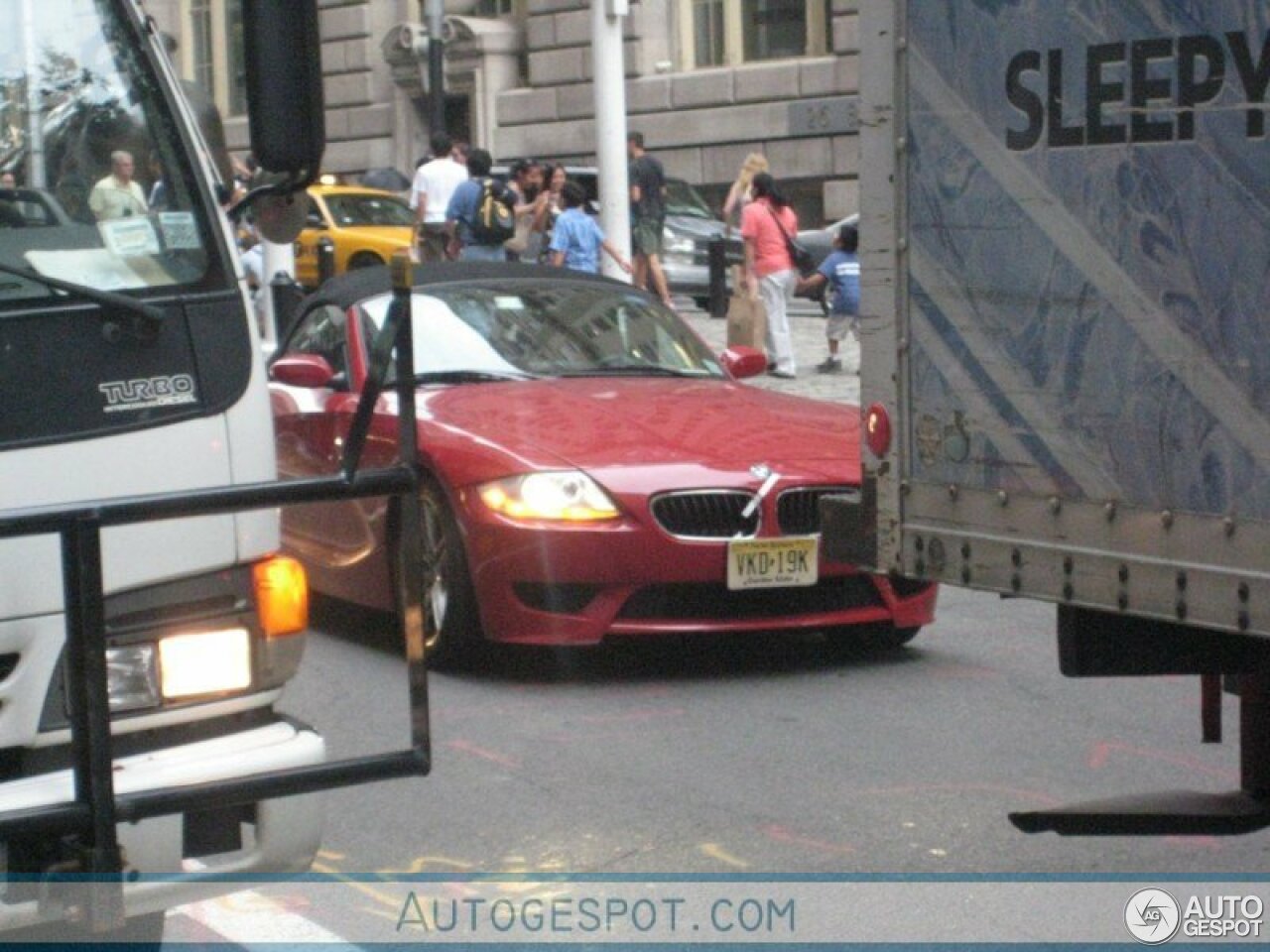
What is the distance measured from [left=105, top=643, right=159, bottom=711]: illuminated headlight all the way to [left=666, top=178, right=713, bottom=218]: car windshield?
25233mm

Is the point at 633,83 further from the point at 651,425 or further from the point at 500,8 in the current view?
the point at 651,425

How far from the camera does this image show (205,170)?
5078 mm

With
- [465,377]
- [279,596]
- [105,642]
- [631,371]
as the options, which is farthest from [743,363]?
[105,642]

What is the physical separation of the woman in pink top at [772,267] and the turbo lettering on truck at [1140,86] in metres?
14.5

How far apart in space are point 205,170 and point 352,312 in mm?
5032

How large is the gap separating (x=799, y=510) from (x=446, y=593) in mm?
1382

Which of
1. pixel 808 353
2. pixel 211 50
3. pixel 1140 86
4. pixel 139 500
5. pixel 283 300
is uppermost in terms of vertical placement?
pixel 211 50

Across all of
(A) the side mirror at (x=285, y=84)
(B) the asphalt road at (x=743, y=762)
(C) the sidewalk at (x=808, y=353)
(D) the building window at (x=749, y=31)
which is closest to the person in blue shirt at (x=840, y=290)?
(C) the sidewalk at (x=808, y=353)

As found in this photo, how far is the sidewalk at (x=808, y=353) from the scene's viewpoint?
18.4m

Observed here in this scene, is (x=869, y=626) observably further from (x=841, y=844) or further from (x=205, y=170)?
(x=205, y=170)

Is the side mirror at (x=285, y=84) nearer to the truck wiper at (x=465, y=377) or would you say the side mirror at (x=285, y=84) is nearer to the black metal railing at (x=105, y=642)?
the black metal railing at (x=105, y=642)

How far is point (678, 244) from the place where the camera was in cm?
2858

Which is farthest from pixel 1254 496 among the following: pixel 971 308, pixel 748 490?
pixel 748 490

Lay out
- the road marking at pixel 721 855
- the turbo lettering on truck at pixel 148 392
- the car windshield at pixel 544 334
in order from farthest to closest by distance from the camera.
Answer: the car windshield at pixel 544 334
the road marking at pixel 721 855
the turbo lettering on truck at pixel 148 392
